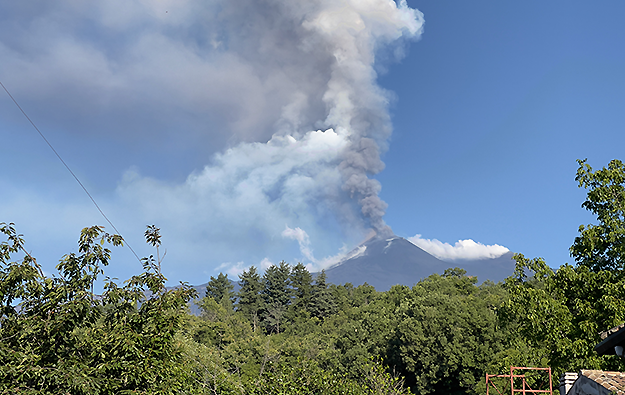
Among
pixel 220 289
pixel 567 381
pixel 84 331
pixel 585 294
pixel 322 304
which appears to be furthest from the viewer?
pixel 220 289

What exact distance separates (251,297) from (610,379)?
6743 cm

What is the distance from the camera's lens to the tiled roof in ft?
25.4

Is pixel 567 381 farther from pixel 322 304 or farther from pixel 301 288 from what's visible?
pixel 301 288

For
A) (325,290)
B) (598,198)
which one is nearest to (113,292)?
(598,198)

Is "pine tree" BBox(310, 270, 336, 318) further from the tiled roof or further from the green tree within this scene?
the tiled roof

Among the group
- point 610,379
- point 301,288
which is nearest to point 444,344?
point 610,379

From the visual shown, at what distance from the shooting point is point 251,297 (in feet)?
237

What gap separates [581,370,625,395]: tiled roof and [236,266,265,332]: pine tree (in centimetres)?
5778

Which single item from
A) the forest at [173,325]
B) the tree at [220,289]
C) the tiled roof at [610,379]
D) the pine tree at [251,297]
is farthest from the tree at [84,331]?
the tree at [220,289]

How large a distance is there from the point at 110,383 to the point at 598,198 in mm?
14436

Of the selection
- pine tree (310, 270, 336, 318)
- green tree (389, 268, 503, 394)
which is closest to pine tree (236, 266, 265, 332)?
pine tree (310, 270, 336, 318)

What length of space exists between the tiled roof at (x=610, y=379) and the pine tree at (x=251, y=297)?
190 feet

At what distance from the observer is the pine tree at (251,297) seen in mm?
67875

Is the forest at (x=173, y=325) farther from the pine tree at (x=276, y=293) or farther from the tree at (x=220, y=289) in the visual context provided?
the tree at (x=220, y=289)
